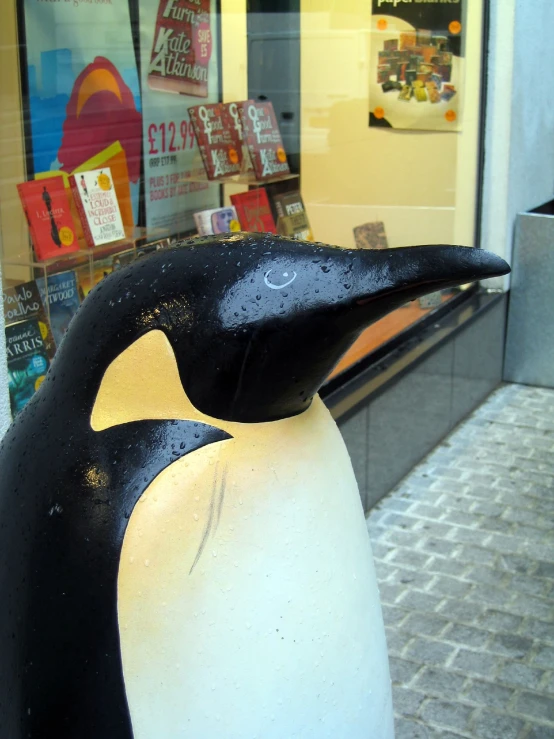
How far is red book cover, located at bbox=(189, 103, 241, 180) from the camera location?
370 centimetres

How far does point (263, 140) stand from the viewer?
4.07 meters

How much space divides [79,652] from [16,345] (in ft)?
5.77

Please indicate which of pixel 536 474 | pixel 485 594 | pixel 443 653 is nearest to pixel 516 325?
pixel 536 474

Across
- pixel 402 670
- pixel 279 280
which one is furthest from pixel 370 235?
pixel 279 280

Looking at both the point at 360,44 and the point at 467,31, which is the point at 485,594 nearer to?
the point at 360,44

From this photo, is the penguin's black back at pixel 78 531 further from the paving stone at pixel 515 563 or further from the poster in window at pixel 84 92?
the paving stone at pixel 515 563

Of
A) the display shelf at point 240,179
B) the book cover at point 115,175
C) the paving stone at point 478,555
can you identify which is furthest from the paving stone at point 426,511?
the book cover at point 115,175

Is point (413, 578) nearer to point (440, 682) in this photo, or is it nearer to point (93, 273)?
point (440, 682)

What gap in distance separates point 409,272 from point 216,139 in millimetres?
2764

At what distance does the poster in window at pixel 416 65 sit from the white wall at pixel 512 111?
0.73 ft

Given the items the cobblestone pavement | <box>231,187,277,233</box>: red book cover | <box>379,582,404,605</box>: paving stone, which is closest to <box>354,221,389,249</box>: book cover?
<box>231,187,277,233</box>: red book cover

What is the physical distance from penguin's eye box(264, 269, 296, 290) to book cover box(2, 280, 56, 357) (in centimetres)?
177

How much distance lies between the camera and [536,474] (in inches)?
177

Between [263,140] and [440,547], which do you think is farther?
[263,140]
